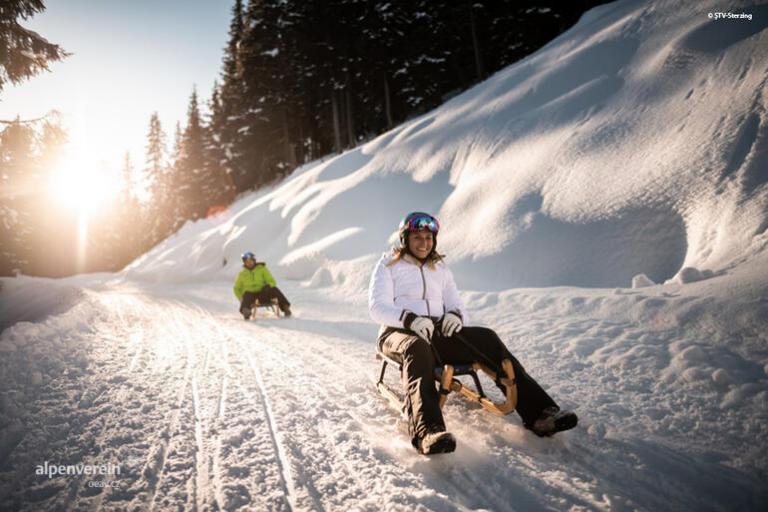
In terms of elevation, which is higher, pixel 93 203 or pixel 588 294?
pixel 93 203

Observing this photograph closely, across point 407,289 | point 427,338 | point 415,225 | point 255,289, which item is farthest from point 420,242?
Answer: point 255,289

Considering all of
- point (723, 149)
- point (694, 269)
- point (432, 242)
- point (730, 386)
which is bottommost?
point (730, 386)

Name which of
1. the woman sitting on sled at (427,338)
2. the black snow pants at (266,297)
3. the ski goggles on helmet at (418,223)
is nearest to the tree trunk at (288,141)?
the black snow pants at (266,297)

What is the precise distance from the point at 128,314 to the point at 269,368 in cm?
699

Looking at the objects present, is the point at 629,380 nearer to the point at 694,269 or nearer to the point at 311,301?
the point at 694,269

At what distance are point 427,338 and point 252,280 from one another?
751 centimetres

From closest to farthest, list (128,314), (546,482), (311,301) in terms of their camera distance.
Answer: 1. (546,482)
2. (128,314)
3. (311,301)

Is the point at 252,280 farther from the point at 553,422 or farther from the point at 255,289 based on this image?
the point at 553,422

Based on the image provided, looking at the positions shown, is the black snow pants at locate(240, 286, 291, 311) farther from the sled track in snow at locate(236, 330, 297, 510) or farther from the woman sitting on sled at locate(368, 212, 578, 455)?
the woman sitting on sled at locate(368, 212, 578, 455)

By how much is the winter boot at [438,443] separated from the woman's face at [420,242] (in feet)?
5.74

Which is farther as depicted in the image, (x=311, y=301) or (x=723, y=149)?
(x=311, y=301)

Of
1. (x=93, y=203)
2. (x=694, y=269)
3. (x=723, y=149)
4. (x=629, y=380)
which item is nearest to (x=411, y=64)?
(x=723, y=149)

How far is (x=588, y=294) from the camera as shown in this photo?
607 centimetres

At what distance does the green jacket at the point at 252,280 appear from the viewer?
9.55 metres
